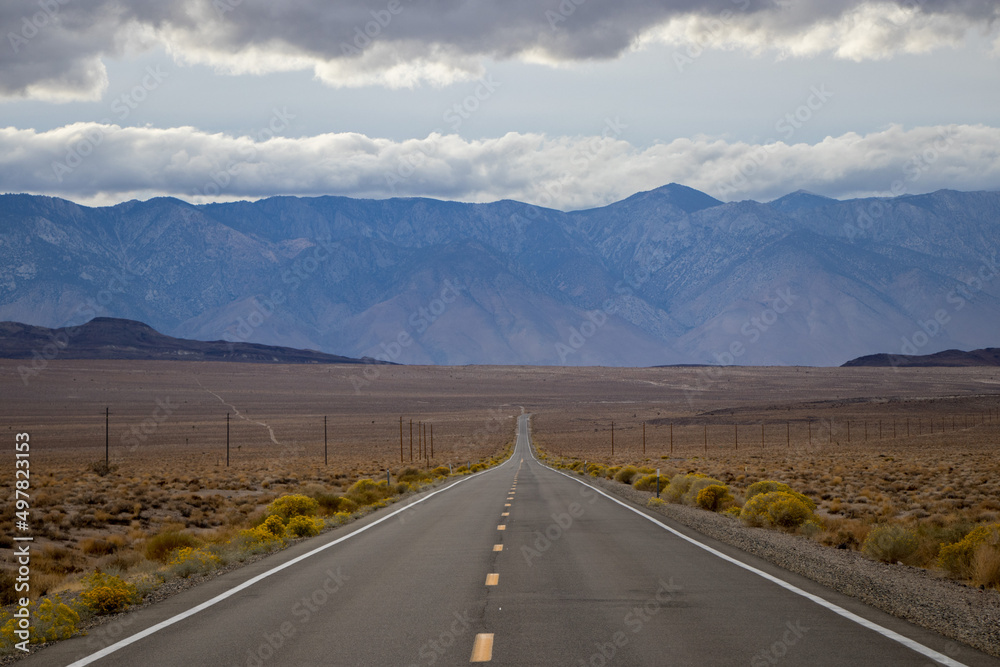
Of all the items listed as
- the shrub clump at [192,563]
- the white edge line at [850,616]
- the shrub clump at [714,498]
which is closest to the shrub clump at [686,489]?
the shrub clump at [714,498]

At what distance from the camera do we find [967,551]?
39.8ft

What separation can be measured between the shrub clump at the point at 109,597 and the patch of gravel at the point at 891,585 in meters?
8.84

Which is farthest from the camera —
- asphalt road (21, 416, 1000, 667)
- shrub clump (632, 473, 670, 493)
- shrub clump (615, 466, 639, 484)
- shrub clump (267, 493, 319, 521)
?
shrub clump (615, 466, 639, 484)

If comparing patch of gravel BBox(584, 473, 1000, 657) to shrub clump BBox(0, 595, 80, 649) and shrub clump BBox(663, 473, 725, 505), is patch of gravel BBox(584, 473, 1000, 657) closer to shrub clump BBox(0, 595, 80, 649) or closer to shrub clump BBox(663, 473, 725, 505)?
shrub clump BBox(663, 473, 725, 505)

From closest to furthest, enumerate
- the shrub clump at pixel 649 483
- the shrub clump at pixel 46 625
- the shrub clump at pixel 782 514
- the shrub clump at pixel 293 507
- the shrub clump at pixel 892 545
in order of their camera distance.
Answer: the shrub clump at pixel 46 625
the shrub clump at pixel 892 545
the shrub clump at pixel 782 514
the shrub clump at pixel 293 507
the shrub clump at pixel 649 483

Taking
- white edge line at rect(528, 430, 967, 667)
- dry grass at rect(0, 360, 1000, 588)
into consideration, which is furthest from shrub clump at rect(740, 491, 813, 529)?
white edge line at rect(528, 430, 967, 667)

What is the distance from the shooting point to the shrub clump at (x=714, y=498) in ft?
78.6

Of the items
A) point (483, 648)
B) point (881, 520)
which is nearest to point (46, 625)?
point (483, 648)

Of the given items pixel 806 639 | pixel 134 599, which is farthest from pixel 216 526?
pixel 806 639

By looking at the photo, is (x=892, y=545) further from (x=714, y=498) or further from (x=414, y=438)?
(x=414, y=438)

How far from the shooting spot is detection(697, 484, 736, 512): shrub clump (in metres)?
24.0

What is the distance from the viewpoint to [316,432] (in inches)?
4018

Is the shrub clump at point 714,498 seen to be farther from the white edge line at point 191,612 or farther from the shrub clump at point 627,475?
the shrub clump at point 627,475

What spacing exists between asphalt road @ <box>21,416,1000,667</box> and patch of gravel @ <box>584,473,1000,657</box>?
0.33 meters
